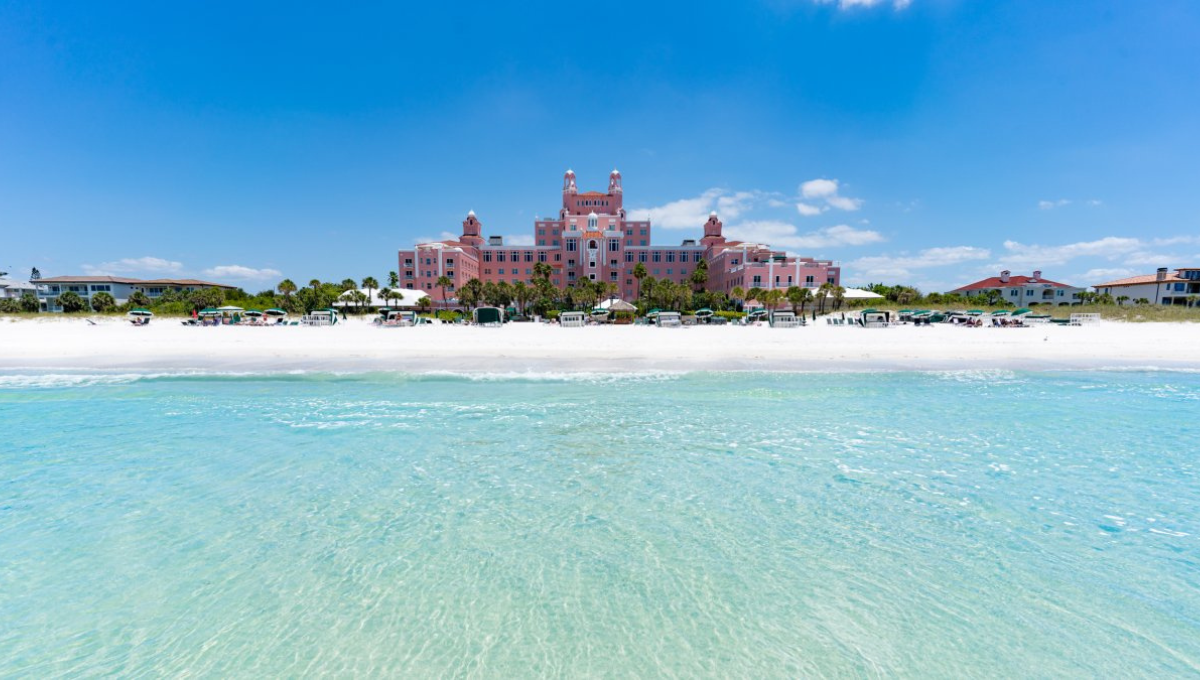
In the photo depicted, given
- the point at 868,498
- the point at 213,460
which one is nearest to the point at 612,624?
the point at 868,498

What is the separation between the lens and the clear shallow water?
3.67 m

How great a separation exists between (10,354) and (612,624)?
34.2m

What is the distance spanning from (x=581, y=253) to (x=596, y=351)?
186ft

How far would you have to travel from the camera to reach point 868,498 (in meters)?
6.38

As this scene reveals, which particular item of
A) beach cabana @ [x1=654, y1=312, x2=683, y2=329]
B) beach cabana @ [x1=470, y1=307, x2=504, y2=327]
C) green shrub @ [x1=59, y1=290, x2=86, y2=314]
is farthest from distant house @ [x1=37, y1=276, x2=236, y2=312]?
beach cabana @ [x1=654, y1=312, x2=683, y2=329]

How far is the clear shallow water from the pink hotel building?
63.5 meters

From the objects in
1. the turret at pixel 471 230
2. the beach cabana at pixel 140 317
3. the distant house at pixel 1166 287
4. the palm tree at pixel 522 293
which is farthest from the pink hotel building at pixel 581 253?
the distant house at pixel 1166 287

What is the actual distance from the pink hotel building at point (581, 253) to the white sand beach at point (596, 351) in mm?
42900

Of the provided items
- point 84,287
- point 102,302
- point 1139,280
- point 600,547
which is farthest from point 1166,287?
point 84,287

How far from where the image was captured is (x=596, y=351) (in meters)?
23.1

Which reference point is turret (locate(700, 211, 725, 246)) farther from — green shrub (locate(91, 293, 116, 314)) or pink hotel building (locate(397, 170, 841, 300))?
green shrub (locate(91, 293, 116, 314))

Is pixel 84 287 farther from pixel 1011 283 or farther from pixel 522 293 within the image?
pixel 1011 283

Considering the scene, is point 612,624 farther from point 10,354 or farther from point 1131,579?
point 10,354

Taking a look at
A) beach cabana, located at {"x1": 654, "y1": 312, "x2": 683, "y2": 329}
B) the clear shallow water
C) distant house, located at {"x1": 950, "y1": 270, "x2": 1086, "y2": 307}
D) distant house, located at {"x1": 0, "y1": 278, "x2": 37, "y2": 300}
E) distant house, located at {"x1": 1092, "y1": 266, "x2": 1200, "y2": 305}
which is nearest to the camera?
the clear shallow water
